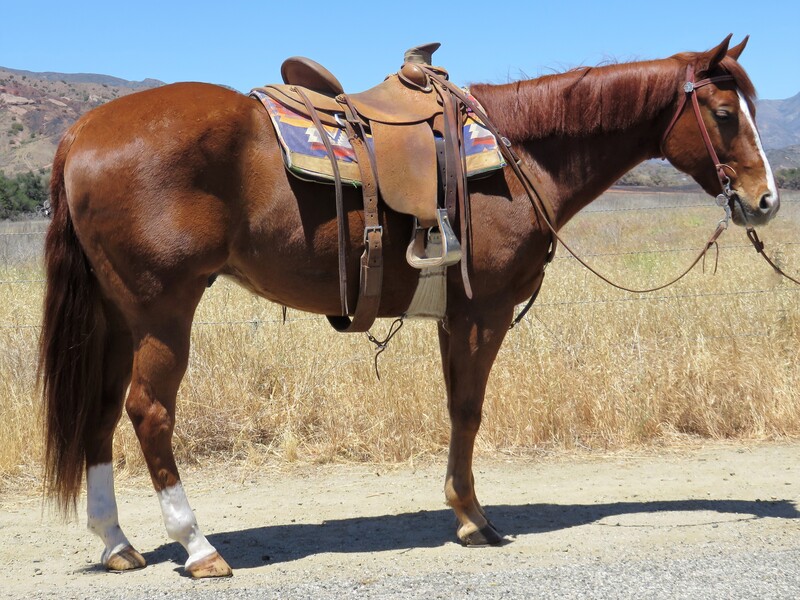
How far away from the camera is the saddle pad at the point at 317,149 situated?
348 cm

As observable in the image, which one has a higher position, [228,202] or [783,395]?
[228,202]

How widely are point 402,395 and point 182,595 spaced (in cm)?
249

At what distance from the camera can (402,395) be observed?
555 cm

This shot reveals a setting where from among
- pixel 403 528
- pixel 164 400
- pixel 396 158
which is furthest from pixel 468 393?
pixel 164 400

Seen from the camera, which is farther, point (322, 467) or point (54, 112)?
point (54, 112)

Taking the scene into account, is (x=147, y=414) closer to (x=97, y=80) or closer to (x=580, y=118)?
(x=580, y=118)

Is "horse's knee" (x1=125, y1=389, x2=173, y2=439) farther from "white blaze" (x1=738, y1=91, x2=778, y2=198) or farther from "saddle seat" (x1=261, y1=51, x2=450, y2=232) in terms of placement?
"white blaze" (x1=738, y1=91, x2=778, y2=198)

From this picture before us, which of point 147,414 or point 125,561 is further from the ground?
point 147,414

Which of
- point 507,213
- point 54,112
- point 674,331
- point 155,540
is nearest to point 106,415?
point 155,540

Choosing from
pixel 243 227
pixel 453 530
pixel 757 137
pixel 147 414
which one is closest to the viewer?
pixel 147 414

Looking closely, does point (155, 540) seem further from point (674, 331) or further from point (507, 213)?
point (674, 331)

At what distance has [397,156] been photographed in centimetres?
366

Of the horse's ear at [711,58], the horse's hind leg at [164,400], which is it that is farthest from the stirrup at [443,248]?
the horse's ear at [711,58]

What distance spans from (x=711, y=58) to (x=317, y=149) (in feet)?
6.25
